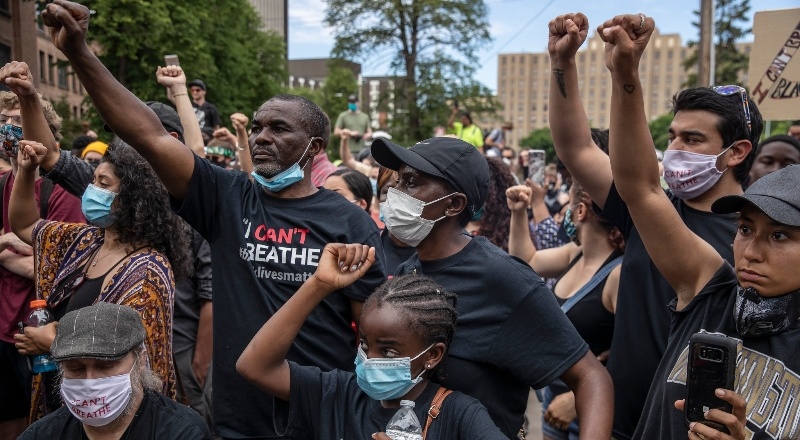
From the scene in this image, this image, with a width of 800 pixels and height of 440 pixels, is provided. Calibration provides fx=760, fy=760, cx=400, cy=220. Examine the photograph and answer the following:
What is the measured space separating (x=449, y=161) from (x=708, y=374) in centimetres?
114

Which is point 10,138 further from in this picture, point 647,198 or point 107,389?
point 647,198

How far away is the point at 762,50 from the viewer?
233 inches

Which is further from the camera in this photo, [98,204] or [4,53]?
[4,53]

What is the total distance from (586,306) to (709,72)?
Result: 11.4 metres

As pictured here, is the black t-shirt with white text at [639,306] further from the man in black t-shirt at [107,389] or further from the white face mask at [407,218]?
the man in black t-shirt at [107,389]

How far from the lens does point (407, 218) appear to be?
271cm

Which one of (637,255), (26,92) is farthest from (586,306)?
(26,92)

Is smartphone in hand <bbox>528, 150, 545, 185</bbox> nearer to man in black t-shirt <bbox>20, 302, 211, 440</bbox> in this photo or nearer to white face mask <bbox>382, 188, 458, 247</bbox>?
white face mask <bbox>382, 188, 458, 247</bbox>

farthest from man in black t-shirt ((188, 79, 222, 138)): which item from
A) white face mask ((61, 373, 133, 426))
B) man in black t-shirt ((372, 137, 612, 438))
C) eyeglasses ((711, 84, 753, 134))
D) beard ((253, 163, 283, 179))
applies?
eyeglasses ((711, 84, 753, 134))

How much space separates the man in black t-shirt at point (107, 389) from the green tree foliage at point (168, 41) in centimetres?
1975

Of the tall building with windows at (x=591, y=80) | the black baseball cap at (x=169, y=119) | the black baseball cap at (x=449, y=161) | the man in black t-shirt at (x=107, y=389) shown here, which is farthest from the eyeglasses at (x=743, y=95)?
the tall building with windows at (x=591, y=80)

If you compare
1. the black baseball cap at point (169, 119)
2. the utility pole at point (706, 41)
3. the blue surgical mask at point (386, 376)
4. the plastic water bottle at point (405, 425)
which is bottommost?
the plastic water bottle at point (405, 425)

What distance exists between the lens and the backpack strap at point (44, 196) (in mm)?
4688

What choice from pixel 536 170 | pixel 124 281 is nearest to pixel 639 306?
pixel 124 281
